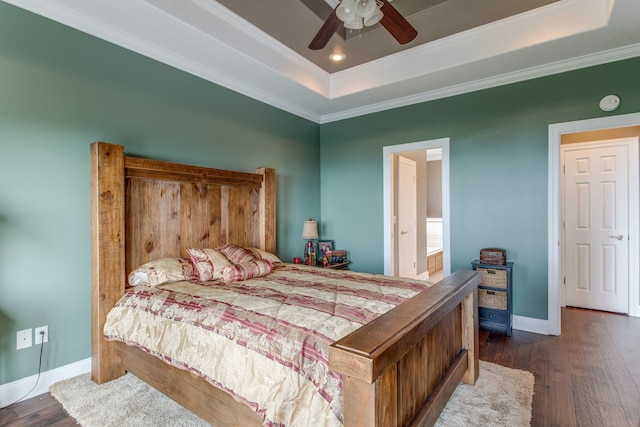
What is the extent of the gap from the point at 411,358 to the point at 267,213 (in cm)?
249

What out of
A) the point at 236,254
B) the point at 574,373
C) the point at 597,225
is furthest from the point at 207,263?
the point at 597,225

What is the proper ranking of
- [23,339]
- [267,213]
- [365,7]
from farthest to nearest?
[267,213] → [23,339] → [365,7]

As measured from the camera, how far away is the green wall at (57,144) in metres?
2.10

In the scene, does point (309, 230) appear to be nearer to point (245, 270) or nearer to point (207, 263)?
point (245, 270)

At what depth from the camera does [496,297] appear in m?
3.26

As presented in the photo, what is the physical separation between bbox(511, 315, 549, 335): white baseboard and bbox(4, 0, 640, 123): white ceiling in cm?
257

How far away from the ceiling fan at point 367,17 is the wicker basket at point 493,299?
262 cm

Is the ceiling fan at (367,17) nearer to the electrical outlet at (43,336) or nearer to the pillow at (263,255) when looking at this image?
the pillow at (263,255)

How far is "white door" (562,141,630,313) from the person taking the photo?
3807 millimetres

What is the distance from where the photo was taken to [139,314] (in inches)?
83.6

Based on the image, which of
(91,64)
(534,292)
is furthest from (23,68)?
(534,292)

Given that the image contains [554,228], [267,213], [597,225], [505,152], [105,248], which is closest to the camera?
[105,248]

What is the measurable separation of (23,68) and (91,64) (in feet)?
1.42

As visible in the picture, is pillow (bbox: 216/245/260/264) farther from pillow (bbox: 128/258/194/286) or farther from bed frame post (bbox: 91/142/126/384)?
bed frame post (bbox: 91/142/126/384)
